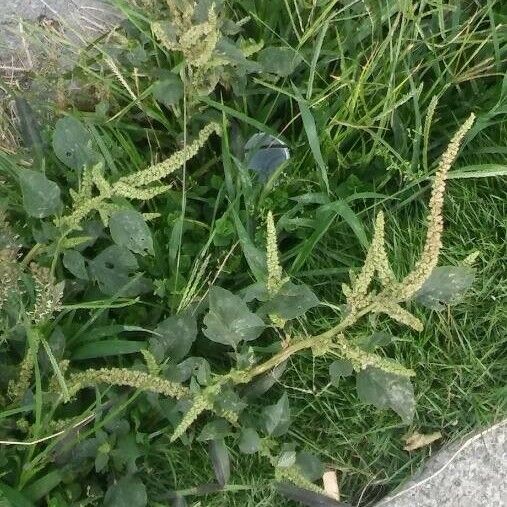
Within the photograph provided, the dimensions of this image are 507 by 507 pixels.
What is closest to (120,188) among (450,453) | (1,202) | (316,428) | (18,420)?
(1,202)

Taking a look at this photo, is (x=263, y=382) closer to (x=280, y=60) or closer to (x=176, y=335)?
(x=176, y=335)

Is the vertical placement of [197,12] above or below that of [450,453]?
above

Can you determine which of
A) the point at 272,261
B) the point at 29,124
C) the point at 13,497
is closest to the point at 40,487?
the point at 13,497

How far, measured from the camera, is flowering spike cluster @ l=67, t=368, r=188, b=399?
3.74ft

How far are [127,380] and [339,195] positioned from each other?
60 centimetres

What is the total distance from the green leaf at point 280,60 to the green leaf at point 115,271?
1.53ft

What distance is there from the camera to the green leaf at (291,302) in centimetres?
123

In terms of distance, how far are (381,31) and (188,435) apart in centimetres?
90

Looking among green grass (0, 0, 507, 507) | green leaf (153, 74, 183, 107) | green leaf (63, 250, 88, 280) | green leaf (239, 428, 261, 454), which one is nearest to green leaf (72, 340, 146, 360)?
green grass (0, 0, 507, 507)

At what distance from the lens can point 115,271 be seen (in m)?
1.36

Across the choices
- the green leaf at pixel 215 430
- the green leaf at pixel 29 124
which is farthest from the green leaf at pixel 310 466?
the green leaf at pixel 29 124

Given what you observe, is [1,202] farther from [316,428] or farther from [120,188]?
[316,428]

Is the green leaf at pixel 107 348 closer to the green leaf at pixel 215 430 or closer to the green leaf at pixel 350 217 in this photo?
the green leaf at pixel 215 430

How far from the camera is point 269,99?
1.52 metres
